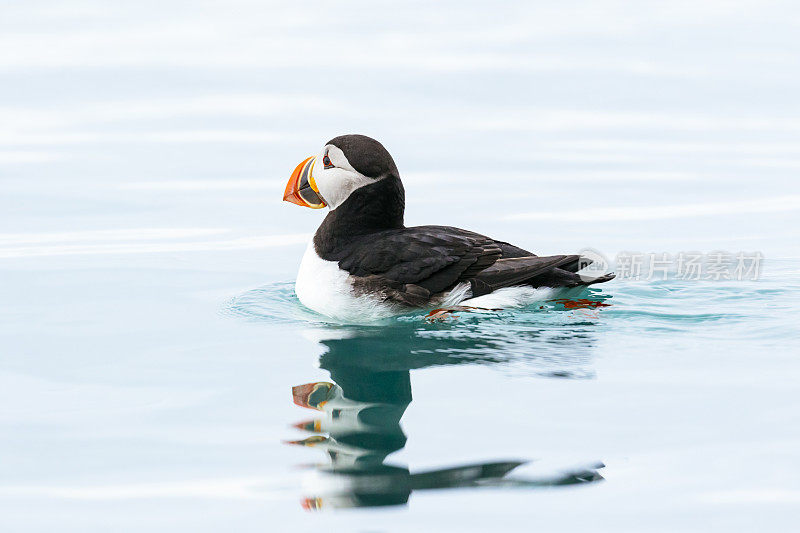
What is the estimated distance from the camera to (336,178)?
275 inches

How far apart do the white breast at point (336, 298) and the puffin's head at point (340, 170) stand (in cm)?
44

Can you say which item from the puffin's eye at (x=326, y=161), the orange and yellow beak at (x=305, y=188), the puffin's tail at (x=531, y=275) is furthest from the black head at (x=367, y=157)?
the puffin's tail at (x=531, y=275)

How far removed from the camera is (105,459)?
4.52 m

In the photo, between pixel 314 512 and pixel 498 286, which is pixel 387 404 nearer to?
pixel 314 512

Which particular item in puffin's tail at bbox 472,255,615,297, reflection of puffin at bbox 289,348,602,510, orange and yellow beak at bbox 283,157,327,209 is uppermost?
orange and yellow beak at bbox 283,157,327,209

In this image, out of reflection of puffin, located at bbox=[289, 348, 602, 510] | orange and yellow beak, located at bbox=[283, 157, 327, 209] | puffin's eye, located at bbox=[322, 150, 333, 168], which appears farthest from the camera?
orange and yellow beak, located at bbox=[283, 157, 327, 209]

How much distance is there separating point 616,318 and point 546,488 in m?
2.75

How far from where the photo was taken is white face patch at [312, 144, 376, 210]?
6.93 meters

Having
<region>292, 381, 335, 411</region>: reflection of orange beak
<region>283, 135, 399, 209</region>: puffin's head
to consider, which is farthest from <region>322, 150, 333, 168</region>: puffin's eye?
<region>292, 381, 335, 411</region>: reflection of orange beak

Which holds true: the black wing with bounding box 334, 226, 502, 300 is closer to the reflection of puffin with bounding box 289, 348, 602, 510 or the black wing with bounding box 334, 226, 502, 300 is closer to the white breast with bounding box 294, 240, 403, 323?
the white breast with bounding box 294, 240, 403, 323

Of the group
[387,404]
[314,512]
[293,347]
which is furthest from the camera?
[293,347]

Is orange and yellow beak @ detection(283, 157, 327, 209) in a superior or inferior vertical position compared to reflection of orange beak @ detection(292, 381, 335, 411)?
superior

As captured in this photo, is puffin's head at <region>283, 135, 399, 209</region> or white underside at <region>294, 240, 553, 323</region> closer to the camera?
white underside at <region>294, 240, 553, 323</region>

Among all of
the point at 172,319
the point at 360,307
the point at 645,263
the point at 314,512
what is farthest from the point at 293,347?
the point at 645,263
